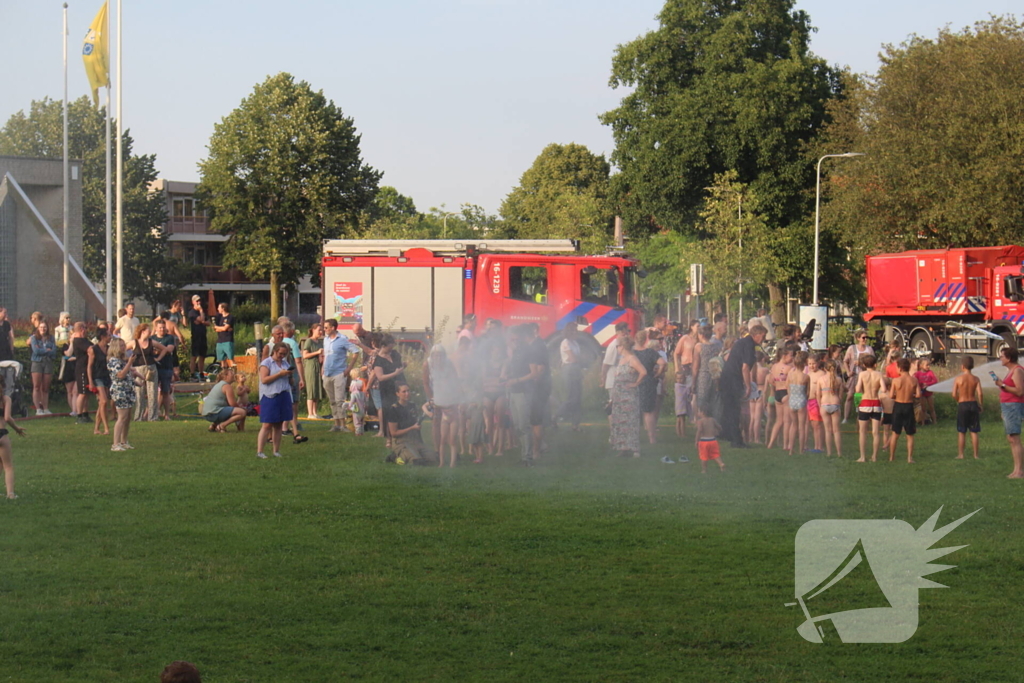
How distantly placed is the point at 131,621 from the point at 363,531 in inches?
130

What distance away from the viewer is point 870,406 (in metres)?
17.0

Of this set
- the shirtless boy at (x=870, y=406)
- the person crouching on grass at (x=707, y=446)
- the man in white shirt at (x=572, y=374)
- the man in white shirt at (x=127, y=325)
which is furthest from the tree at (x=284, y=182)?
the person crouching on grass at (x=707, y=446)

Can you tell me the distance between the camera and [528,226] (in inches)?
3142

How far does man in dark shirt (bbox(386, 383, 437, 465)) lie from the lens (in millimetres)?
16047

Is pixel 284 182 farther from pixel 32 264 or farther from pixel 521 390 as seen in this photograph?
pixel 521 390

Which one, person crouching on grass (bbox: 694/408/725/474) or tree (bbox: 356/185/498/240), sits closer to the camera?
person crouching on grass (bbox: 694/408/725/474)

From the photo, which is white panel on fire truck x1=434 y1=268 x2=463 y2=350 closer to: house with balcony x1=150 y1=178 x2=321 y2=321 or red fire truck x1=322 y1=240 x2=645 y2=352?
red fire truck x1=322 y1=240 x2=645 y2=352

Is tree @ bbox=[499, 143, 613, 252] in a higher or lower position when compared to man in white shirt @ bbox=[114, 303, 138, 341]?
higher

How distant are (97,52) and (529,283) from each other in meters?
15.8

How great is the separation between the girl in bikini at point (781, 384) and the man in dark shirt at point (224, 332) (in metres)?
12.9

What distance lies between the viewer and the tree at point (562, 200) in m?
64.2

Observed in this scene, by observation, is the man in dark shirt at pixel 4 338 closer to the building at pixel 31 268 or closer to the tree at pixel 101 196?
the building at pixel 31 268

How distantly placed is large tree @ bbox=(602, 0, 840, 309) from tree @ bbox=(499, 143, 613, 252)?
908 centimetres

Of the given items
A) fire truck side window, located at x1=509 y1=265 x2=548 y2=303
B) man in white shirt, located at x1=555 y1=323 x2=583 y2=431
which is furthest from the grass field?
fire truck side window, located at x1=509 y1=265 x2=548 y2=303
